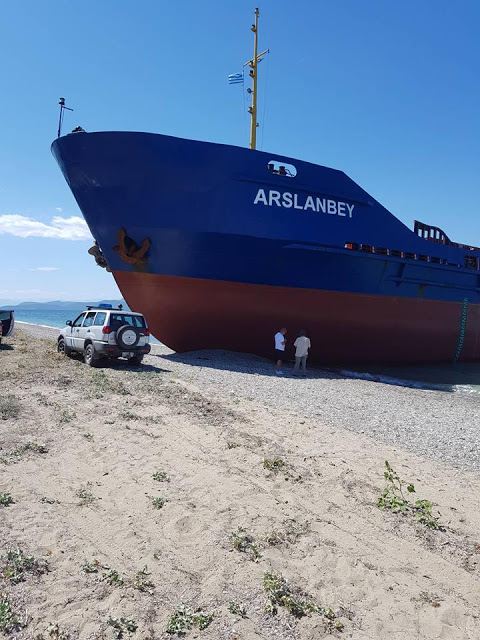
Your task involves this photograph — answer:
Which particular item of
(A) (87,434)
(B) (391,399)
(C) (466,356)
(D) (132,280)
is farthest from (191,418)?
(C) (466,356)

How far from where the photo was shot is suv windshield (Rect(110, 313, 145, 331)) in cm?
1327

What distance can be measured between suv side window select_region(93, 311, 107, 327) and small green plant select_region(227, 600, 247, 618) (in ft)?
36.4

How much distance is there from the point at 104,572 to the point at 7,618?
2.52 ft

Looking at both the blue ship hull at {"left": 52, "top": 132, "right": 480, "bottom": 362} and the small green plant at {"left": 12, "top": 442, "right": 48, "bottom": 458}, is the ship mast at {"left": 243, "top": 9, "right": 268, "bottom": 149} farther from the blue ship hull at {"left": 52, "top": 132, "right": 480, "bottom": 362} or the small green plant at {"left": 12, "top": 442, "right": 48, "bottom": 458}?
the small green plant at {"left": 12, "top": 442, "right": 48, "bottom": 458}

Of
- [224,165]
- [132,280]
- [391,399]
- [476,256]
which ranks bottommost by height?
[391,399]

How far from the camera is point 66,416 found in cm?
760

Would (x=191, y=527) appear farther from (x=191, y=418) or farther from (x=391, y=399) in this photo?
(x=391, y=399)

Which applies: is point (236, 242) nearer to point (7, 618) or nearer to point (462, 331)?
point (7, 618)

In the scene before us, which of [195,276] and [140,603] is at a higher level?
[195,276]

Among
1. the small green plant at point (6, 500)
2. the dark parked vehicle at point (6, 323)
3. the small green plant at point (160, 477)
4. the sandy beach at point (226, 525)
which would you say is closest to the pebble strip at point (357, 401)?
the sandy beach at point (226, 525)

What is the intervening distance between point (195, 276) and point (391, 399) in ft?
25.5

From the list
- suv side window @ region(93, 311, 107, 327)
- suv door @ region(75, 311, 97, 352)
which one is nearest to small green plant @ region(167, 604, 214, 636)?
suv side window @ region(93, 311, 107, 327)

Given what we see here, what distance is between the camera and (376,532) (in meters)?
4.52

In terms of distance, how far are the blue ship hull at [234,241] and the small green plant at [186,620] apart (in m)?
12.9
